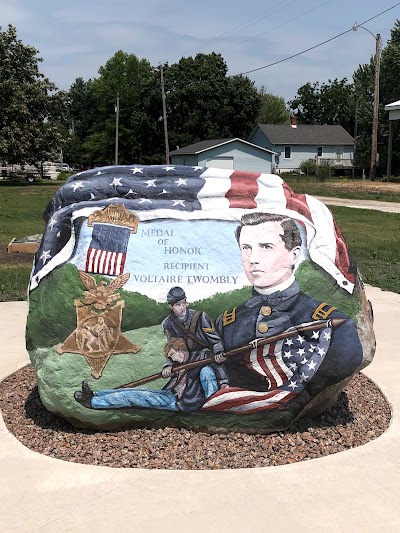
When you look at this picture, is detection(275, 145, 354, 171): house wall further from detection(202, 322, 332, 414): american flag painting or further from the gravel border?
detection(202, 322, 332, 414): american flag painting

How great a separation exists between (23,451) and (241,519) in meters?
1.57

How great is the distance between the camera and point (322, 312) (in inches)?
171

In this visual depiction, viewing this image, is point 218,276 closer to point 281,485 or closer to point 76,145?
point 281,485

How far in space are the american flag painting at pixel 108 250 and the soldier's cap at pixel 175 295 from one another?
0.36 meters

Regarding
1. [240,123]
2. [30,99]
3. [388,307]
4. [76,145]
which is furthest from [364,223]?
[76,145]

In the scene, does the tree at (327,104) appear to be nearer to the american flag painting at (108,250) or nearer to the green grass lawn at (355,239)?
the green grass lawn at (355,239)

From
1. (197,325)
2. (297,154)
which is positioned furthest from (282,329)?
(297,154)

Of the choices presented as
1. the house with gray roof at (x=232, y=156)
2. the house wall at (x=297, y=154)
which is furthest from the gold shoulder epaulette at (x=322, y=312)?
the house wall at (x=297, y=154)

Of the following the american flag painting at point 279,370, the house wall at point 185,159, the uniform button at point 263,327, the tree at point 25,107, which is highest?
the tree at point 25,107

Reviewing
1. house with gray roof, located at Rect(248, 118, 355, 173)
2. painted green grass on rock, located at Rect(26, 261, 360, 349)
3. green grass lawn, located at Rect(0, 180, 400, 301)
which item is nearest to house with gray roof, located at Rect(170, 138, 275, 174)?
house with gray roof, located at Rect(248, 118, 355, 173)

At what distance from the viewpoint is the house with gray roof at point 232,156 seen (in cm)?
4947

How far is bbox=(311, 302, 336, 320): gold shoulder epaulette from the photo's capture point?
4348mm

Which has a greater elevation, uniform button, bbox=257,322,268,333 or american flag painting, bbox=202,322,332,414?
uniform button, bbox=257,322,268,333

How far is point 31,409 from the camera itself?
193 inches
